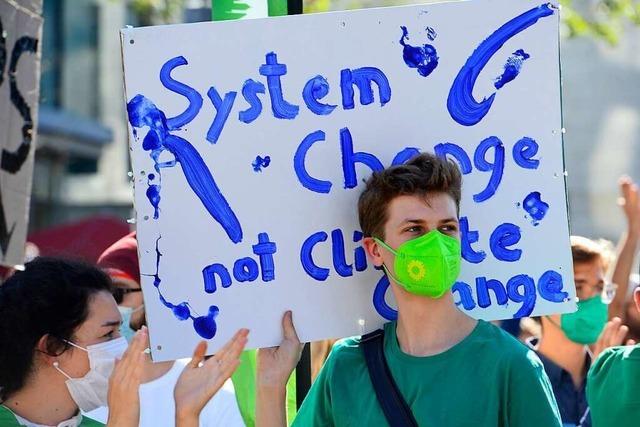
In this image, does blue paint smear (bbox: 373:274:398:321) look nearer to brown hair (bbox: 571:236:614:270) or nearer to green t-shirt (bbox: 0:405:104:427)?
green t-shirt (bbox: 0:405:104:427)

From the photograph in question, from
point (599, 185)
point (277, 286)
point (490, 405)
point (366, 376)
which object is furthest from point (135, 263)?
point (599, 185)

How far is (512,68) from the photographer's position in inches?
149

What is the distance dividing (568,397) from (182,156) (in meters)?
2.41

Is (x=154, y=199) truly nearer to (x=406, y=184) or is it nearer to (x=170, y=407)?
(x=406, y=184)

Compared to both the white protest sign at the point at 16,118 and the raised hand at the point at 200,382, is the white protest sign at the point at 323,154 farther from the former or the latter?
the white protest sign at the point at 16,118

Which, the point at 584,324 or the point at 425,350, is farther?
the point at 584,324

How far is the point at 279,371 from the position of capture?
3.67m

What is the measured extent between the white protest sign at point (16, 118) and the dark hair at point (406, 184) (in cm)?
225

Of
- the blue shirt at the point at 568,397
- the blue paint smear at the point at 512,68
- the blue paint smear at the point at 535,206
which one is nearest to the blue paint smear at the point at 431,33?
the blue paint smear at the point at 512,68

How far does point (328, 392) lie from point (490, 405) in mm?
537

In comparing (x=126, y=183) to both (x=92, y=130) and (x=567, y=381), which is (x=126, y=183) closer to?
(x=92, y=130)

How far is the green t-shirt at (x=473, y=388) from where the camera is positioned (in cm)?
316

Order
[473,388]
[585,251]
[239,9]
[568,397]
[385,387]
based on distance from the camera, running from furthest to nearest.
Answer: [585,251], [568,397], [239,9], [385,387], [473,388]

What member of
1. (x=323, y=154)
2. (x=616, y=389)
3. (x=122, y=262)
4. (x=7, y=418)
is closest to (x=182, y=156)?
(x=323, y=154)
